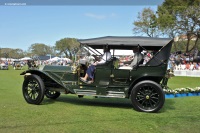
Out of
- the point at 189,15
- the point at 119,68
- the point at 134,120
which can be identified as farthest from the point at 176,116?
the point at 189,15

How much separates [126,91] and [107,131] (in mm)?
2466

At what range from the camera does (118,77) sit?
7.89 metres

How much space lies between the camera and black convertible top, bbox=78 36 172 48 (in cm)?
777

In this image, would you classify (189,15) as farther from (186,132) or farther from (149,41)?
(186,132)

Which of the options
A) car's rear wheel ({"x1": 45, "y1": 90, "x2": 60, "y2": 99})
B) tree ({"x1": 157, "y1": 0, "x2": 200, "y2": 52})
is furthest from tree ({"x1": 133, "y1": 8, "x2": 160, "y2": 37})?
car's rear wheel ({"x1": 45, "y1": 90, "x2": 60, "y2": 99})

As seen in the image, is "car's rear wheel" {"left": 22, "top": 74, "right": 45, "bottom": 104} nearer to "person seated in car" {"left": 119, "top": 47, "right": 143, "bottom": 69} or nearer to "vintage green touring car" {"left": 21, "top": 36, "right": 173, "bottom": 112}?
"vintage green touring car" {"left": 21, "top": 36, "right": 173, "bottom": 112}

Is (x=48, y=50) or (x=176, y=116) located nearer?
(x=176, y=116)

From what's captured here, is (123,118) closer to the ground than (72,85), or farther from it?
closer to the ground

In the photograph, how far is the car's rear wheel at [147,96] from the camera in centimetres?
745

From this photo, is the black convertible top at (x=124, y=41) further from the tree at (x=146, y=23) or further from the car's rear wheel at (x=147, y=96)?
the tree at (x=146, y=23)

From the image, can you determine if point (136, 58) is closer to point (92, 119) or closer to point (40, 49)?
point (92, 119)

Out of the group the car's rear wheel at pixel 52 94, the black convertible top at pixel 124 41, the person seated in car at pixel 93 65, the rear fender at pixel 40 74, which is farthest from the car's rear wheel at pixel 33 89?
the black convertible top at pixel 124 41

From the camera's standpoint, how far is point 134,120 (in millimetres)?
6477

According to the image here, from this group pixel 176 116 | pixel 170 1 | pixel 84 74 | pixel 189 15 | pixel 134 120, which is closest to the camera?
pixel 134 120
